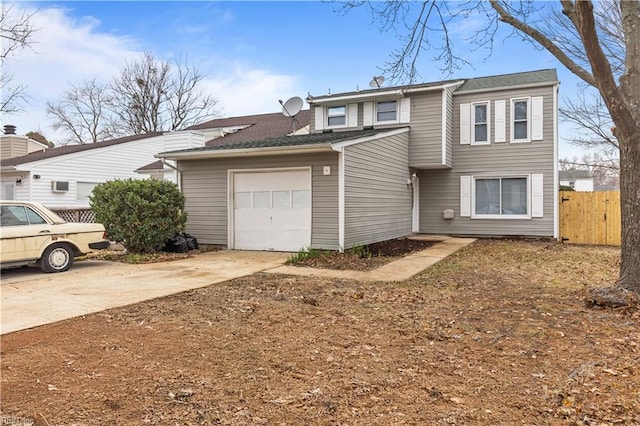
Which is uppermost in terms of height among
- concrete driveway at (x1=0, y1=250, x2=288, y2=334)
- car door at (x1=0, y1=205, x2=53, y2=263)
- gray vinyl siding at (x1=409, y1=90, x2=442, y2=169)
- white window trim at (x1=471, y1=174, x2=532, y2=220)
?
gray vinyl siding at (x1=409, y1=90, x2=442, y2=169)

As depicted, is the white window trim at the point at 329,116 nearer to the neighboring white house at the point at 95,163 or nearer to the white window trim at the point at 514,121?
the neighboring white house at the point at 95,163

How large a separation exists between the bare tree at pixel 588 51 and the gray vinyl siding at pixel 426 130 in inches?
242

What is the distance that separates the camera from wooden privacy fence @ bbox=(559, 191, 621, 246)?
42.6 ft

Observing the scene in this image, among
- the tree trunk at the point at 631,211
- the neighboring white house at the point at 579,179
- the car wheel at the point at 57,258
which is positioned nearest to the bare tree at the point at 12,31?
the car wheel at the point at 57,258

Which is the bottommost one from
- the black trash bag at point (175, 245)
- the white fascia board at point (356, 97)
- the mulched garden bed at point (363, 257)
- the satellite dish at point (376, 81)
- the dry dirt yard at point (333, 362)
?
the dry dirt yard at point (333, 362)

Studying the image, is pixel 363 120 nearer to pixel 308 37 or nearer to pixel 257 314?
pixel 308 37

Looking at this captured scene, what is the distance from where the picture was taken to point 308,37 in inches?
449

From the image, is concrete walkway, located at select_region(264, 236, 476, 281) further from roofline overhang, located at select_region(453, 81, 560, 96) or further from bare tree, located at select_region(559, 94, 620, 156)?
bare tree, located at select_region(559, 94, 620, 156)

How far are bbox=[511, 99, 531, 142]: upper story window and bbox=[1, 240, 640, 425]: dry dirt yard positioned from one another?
357 inches

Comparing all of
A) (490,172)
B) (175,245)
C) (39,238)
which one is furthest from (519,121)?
(39,238)

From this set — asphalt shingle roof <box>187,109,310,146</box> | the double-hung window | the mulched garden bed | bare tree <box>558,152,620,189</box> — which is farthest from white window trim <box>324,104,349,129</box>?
bare tree <box>558,152,620,189</box>

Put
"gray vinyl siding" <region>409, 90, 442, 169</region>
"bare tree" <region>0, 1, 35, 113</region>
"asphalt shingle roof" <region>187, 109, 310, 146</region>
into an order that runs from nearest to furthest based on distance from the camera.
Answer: "bare tree" <region>0, 1, 35, 113</region>
"gray vinyl siding" <region>409, 90, 442, 169</region>
"asphalt shingle roof" <region>187, 109, 310, 146</region>

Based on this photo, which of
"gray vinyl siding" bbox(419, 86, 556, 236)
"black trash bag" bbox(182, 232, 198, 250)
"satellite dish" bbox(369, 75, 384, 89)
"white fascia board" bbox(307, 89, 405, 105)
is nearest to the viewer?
"black trash bag" bbox(182, 232, 198, 250)

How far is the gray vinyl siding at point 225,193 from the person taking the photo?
10.0 metres
